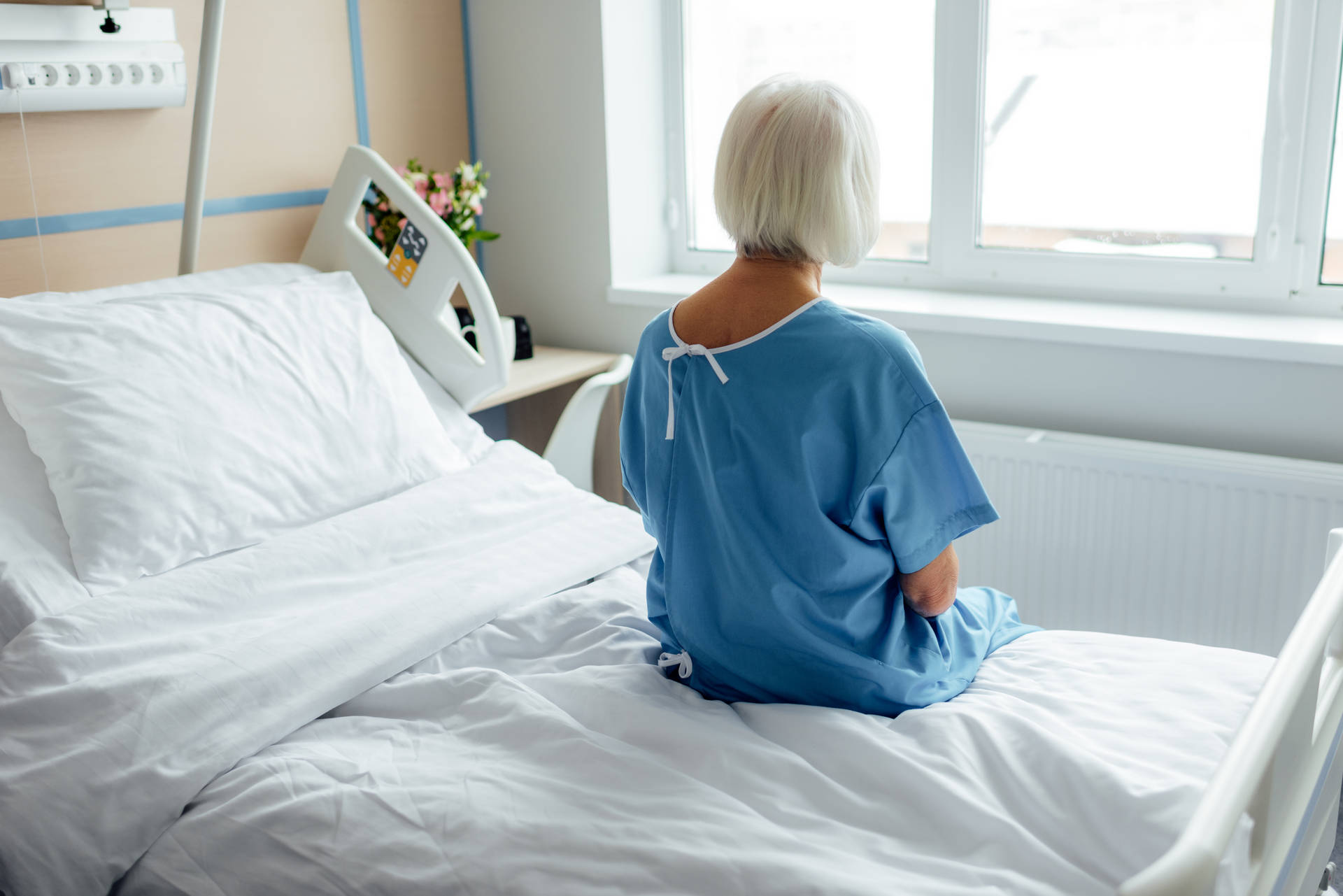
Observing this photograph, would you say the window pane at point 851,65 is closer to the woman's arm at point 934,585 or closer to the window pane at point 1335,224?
the window pane at point 1335,224

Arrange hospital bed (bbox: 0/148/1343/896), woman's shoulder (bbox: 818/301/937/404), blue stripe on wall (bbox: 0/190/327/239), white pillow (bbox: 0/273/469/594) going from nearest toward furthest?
hospital bed (bbox: 0/148/1343/896), woman's shoulder (bbox: 818/301/937/404), white pillow (bbox: 0/273/469/594), blue stripe on wall (bbox: 0/190/327/239)

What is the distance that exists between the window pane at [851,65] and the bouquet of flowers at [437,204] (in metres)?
0.56

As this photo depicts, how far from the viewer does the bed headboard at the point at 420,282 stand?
2215 millimetres

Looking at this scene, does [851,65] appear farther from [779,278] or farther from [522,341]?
[779,278]

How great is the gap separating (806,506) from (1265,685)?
482mm

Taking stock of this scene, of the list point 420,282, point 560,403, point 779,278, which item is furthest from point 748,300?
point 560,403

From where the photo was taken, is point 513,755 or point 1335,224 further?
point 1335,224

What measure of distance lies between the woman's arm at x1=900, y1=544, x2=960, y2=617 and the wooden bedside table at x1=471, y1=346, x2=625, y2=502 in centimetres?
125

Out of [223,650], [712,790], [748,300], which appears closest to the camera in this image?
[712,790]

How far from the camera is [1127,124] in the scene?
228cm

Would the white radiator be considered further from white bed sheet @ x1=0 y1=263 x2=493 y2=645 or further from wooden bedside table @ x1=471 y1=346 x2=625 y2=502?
white bed sheet @ x1=0 y1=263 x2=493 y2=645

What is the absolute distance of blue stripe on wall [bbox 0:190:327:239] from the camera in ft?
6.76

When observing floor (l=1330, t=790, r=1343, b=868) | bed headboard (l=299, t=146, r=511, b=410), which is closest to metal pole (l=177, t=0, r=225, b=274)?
bed headboard (l=299, t=146, r=511, b=410)

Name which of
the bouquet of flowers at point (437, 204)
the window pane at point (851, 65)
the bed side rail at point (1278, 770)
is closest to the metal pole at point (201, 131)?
the bouquet of flowers at point (437, 204)
